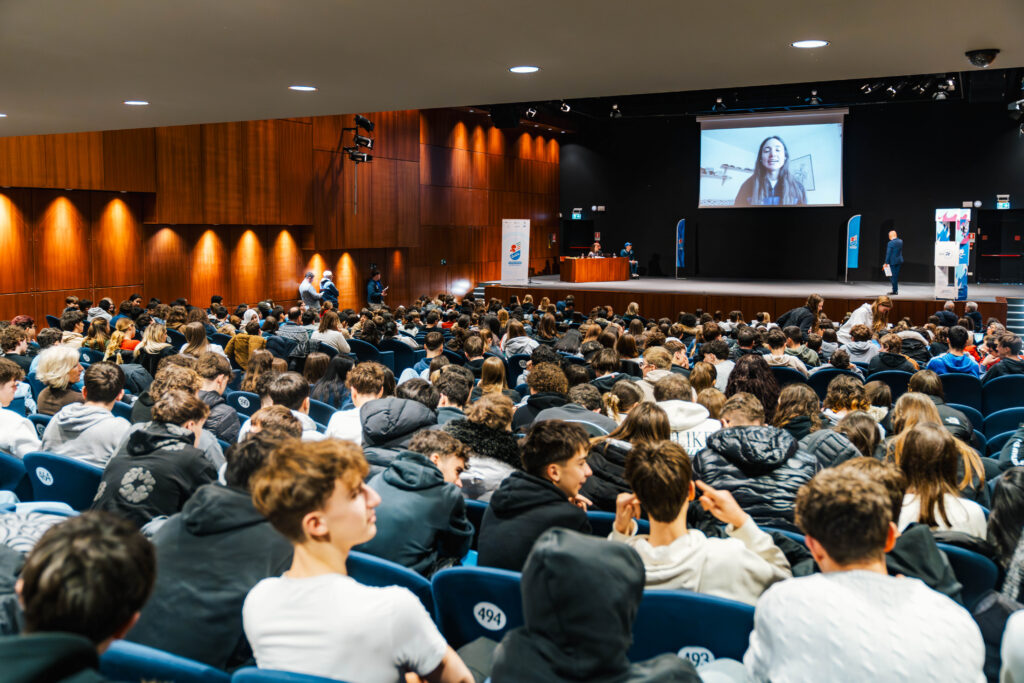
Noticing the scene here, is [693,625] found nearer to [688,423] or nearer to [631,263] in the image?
[688,423]

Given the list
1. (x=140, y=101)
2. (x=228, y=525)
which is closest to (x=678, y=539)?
(x=228, y=525)

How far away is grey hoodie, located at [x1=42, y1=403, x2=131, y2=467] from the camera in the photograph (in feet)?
12.5

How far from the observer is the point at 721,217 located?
22750 mm

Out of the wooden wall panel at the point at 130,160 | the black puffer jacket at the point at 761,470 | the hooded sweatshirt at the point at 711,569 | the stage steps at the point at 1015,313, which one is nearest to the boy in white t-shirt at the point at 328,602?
the hooded sweatshirt at the point at 711,569

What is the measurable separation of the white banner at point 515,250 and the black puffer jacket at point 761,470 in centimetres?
1405

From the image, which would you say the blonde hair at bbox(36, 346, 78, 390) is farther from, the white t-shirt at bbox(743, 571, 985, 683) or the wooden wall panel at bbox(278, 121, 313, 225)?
the wooden wall panel at bbox(278, 121, 313, 225)

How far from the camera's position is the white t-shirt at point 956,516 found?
9.51 ft

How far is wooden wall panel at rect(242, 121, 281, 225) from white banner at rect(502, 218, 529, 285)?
4.59m

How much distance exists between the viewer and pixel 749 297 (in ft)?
52.9

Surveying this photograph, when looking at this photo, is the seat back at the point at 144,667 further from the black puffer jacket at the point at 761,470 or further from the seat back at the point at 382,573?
the black puffer jacket at the point at 761,470

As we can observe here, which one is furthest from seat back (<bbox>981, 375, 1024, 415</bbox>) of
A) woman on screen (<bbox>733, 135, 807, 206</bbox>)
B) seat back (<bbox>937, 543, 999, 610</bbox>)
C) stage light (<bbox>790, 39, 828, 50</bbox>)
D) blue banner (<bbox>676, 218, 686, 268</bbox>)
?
blue banner (<bbox>676, 218, 686, 268</bbox>)

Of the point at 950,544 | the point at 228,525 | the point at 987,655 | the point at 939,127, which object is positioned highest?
the point at 939,127

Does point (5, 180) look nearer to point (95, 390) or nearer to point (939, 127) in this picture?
point (95, 390)

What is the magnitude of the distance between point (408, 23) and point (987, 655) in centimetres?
322
